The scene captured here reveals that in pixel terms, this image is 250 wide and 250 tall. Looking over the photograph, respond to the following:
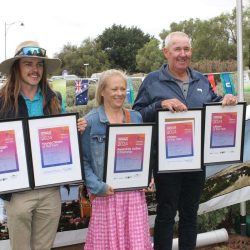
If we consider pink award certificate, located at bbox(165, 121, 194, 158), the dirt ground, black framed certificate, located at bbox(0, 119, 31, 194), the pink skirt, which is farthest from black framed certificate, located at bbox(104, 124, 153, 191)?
the dirt ground

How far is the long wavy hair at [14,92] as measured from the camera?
2836mm

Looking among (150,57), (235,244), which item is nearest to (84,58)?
(150,57)

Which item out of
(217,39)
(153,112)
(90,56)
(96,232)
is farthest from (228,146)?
(90,56)

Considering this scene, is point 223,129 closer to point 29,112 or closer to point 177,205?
point 177,205

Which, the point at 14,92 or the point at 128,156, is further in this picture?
the point at 128,156

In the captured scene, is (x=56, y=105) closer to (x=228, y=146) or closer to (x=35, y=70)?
(x=35, y=70)

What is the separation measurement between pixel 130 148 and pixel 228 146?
0.92 metres

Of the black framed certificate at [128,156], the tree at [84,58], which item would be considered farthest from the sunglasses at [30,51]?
the tree at [84,58]

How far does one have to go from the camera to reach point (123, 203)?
3156 mm

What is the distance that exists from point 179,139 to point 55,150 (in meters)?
0.97

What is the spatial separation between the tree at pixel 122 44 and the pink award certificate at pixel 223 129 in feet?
224

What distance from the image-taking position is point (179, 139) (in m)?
3.35

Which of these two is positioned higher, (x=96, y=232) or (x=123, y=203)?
(x=123, y=203)

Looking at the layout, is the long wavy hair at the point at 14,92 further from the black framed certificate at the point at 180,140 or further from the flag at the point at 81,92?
the flag at the point at 81,92
